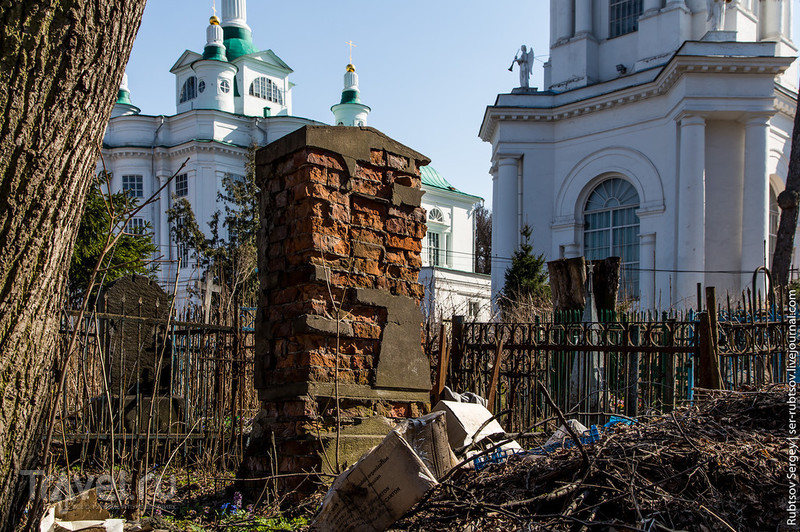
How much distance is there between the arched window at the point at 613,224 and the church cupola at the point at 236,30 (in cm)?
2313

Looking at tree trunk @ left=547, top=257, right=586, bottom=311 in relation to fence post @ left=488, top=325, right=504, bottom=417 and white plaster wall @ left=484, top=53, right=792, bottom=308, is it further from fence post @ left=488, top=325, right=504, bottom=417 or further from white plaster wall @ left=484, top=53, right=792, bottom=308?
white plaster wall @ left=484, top=53, right=792, bottom=308

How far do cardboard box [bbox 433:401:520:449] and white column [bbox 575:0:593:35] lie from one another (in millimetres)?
21988

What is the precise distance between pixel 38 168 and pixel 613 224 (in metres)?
22.0

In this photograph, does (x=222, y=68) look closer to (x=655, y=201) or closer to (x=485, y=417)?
(x=655, y=201)

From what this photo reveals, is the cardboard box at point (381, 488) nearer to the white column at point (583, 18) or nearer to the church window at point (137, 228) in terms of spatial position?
the church window at point (137, 228)

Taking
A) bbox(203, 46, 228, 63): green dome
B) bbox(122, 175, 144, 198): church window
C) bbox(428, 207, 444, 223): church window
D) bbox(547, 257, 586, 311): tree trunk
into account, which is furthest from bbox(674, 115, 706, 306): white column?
bbox(122, 175, 144, 198): church window

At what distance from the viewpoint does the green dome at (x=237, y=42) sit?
126 ft

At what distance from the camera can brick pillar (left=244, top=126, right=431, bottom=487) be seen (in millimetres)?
4242

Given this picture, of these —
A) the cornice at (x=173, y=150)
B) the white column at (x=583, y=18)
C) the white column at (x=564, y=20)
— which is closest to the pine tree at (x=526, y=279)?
the white column at (x=583, y=18)

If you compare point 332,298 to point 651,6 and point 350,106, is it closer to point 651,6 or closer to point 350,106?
point 651,6

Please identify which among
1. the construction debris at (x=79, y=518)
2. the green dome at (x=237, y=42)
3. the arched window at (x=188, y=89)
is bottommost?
the construction debris at (x=79, y=518)

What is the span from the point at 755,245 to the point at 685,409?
18.2m

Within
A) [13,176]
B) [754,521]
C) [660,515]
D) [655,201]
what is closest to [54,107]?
Result: [13,176]

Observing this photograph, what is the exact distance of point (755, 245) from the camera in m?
20.2
